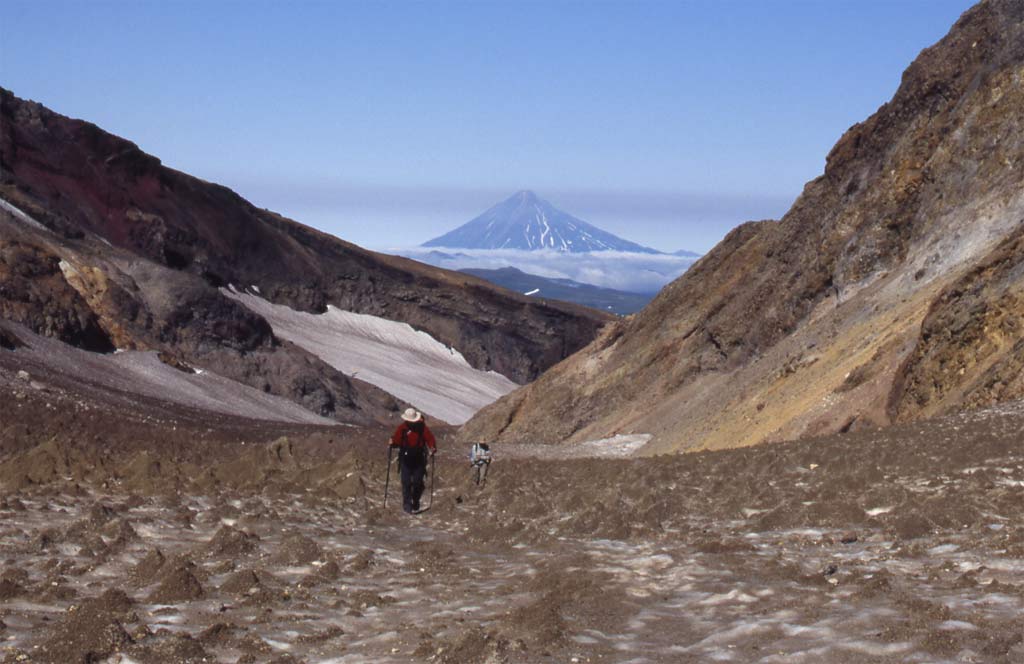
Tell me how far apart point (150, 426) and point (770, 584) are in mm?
18544

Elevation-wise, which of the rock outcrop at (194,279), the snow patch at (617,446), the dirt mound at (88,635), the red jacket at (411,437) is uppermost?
the rock outcrop at (194,279)

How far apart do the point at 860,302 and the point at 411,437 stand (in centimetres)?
1486

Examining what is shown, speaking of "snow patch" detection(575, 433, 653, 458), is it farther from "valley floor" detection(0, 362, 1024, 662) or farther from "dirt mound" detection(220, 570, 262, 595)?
"dirt mound" detection(220, 570, 262, 595)

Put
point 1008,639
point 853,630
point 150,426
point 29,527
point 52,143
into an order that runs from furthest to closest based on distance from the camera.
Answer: point 52,143
point 150,426
point 29,527
point 853,630
point 1008,639

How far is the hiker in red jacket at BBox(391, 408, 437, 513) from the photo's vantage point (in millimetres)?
13797

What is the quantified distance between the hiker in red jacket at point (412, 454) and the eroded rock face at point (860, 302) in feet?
22.8

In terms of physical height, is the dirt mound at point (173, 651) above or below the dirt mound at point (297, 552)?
below

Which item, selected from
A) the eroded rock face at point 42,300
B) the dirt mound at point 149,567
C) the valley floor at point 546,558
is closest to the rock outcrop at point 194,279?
the eroded rock face at point 42,300

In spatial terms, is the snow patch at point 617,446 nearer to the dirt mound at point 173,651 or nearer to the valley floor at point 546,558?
the valley floor at point 546,558

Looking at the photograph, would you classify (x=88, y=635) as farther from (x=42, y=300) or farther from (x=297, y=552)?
(x=42, y=300)

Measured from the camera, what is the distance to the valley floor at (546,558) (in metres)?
7.11

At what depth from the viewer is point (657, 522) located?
11.6 metres

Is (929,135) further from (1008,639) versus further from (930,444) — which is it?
(1008,639)

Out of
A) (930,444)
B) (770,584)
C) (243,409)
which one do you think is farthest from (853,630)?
(243,409)
